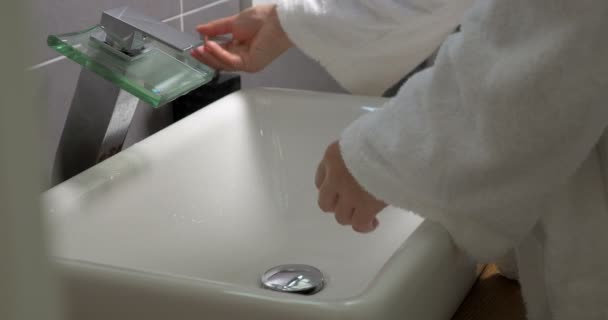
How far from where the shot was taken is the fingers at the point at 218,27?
931mm

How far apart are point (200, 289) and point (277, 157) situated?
0.43 metres

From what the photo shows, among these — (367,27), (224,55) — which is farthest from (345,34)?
(224,55)

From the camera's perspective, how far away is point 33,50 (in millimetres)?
160

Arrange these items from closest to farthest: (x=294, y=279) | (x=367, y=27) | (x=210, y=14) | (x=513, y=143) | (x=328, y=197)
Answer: (x=513, y=143) < (x=328, y=197) < (x=294, y=279) < (x=367, y=27) < (x=210, y=14)

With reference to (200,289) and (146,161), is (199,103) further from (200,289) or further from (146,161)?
(200,289)

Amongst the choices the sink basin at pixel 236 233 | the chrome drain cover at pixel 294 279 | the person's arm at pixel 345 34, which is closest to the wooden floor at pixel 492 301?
the sink basin at pixel 236 233

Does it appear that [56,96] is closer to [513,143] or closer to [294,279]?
[294,279]

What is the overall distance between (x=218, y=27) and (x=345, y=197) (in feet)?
1.27

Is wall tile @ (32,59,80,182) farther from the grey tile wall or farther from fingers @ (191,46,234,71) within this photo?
fingers @ (191,46,234,71)

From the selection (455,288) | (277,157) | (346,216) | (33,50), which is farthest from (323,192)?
(33,50)

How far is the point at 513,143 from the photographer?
0.53 meters

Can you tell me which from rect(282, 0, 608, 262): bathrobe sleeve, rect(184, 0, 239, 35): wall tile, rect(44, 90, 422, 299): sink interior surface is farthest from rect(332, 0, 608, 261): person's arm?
rect(184, 0, 239, 35): wall tile

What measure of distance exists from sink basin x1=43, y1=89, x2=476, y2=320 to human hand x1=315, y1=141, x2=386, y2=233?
40 mm

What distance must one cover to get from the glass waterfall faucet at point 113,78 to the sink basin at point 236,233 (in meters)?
0.04
